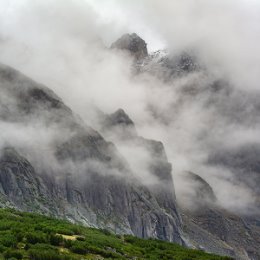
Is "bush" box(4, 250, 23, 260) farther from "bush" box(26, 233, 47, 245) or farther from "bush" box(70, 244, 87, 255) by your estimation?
"bush" box(70, 244, 87, 255)

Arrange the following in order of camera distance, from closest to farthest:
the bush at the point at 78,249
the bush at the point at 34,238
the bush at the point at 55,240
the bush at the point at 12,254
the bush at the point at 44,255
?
the bush at the point at 12,254, the bush at the point at 44,255, the bush at the point at 34,238, the bush at the point at 78,249, the bush at the point at 55,240

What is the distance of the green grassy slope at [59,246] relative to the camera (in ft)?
140

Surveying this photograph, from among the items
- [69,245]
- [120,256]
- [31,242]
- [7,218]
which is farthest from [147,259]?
[7,218]

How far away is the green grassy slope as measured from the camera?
1674 inches

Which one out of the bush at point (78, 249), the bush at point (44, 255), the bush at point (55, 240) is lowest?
the bush at point (44, 255)

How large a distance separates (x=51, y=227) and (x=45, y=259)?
45.6ft

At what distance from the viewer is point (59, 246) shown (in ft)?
157

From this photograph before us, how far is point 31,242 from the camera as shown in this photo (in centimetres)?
4647

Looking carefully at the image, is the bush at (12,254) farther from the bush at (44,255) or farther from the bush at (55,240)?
the bush at (55,240)

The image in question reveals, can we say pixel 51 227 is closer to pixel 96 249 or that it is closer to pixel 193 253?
pixel 96 249

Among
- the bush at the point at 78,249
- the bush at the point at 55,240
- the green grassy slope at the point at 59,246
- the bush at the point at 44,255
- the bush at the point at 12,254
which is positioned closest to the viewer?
the bush at the point at 12,254

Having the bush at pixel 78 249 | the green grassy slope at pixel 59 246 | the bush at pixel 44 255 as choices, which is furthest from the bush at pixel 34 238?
the bush at pixel 44 255

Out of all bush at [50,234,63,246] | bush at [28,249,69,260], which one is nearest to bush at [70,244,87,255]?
bush at [50,234,63,246]

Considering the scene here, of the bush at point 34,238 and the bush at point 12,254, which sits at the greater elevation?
the bush at point 34,238
